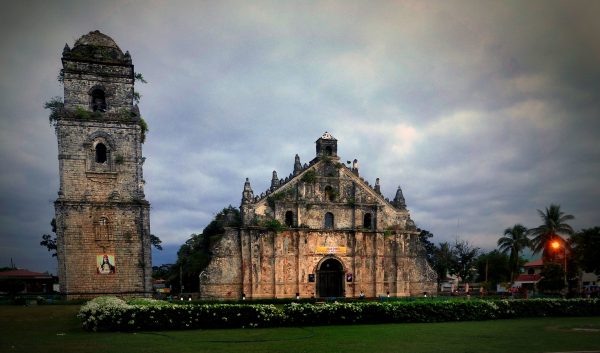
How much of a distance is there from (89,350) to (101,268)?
17931 mm

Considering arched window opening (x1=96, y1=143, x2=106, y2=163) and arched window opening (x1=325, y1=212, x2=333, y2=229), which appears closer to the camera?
arched window opening (x1=96, y1=143, x2=106, y2=163)

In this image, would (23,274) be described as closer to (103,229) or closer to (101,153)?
(103,229)

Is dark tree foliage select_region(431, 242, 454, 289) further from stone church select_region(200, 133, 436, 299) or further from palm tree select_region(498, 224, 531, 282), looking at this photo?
stone church select_region(200, 133, 436, 299)

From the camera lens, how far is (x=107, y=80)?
3225 centimetres

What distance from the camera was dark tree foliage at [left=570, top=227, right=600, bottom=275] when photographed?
113 feet

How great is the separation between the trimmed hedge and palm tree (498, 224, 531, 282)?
33.0m

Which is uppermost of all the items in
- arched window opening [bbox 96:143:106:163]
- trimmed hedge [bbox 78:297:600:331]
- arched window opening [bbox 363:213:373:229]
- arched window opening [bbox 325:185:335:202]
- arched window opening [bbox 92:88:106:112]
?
arched window opening [bbox 92:88:106:112]

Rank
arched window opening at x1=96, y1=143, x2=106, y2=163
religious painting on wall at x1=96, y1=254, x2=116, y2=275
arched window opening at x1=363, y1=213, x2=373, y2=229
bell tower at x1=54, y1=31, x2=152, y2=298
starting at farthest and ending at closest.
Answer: arched window opening at x1=363, y1=213, x2=373, y2=229, arched window opening at x1=96, y1=143, x2=106, y2=163, religious painting on wall at x1=96, y1=254, x2=116, y2=275, bell tower at x1=54, y1=31, x2=152, y2=298

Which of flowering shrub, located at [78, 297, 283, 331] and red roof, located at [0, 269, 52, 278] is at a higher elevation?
flowering shrub, located at [78, 297, 283, 331]

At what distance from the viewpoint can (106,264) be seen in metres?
30.0

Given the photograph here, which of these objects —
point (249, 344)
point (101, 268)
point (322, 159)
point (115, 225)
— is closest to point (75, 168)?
point (115, 225)

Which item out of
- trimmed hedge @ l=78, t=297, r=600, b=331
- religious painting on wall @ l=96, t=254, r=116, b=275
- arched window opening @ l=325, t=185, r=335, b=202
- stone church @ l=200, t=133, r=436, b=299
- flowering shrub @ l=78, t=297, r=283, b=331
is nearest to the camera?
flowering shrub @ l=78, t=297, r=283, b=331

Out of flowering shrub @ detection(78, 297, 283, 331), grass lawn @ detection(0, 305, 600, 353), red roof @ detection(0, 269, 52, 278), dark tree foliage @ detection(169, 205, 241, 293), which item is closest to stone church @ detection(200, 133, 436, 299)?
dark tree foliage @ detection(169, 205, 241, 293)

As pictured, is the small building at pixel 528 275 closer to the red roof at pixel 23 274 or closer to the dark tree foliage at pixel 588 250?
the dark tree foliage at pixel 588 250
